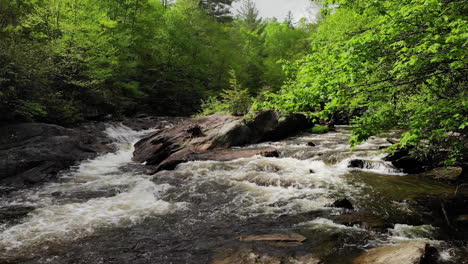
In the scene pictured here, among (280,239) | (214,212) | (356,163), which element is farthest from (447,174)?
(214,212)

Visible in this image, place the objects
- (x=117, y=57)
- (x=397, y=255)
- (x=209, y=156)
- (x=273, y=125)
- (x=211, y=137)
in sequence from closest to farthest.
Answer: (x=397, y=255) < (x=209, y=156) < (x=211, y=137) < (x=273, y=125) < (x=117, y=57)

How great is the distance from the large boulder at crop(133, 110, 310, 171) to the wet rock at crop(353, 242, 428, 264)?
7.50m

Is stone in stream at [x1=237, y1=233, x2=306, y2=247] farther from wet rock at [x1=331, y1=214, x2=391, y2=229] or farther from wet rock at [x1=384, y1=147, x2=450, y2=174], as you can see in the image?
wet rock at [x1=384, y1=147, x2=450, y2=174]

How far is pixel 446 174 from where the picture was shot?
8703 mm

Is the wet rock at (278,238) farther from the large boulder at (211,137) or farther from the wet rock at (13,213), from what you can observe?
the large boulder at (211,137)

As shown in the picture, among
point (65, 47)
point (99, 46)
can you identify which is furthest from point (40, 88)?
point (99, 46)

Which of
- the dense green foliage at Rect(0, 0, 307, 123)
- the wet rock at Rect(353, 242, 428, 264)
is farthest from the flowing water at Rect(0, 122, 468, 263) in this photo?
the dense green foliage at Rect(0, 0, 307, 123)

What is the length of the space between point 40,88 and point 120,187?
28.2 feet

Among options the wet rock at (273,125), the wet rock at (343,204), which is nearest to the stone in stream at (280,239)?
the wet rock at (343,204)

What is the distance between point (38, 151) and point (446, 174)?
45.7 feet

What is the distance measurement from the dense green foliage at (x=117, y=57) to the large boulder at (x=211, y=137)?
17.7 feet

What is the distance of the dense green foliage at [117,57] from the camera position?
1406cm

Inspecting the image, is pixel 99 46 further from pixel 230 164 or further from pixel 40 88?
pixel 230 164

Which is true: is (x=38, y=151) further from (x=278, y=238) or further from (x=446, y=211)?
(x=446, y=211)
